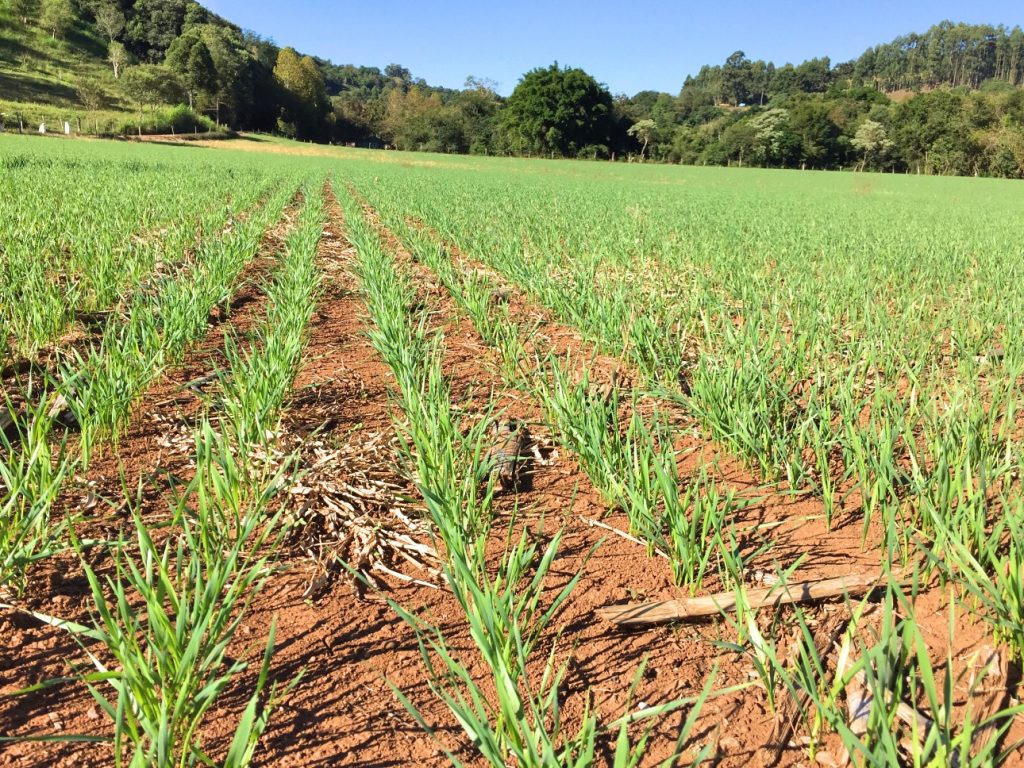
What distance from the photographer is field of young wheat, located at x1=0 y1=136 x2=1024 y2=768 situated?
3.95 feet

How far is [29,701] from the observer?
1.30m

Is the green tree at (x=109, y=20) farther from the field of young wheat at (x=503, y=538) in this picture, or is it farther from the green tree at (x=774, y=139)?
the field of young wheat at (x=503, y=538)

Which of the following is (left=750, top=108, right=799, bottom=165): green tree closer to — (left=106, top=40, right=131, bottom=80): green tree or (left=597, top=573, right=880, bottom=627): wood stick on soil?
(left=106, top=40, right=131, bottom=80): green tree

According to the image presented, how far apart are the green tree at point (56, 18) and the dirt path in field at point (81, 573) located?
3148 inches

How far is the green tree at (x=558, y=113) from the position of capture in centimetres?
5578

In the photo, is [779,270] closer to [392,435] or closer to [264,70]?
[392,435]

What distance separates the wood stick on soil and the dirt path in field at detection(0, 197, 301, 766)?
42.4 inches

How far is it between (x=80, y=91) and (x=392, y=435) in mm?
56069

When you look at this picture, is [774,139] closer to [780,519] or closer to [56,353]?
[780,519]

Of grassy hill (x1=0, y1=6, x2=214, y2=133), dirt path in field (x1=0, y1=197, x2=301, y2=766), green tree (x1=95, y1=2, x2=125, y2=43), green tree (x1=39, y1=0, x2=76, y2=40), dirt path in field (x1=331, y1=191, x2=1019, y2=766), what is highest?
green tree (x1=95, y1=2, x2=125, y2=43)

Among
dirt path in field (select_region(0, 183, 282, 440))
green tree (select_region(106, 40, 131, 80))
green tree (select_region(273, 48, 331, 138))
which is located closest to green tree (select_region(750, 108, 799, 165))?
green tree (select_region(273, 48, 331, 138))

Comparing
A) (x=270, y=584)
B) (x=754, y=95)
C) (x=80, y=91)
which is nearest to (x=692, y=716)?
(x=270, y=584)

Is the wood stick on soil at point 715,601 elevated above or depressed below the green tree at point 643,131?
below

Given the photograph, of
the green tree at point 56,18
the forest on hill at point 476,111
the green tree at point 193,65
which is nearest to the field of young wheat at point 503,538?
the forest on hill at point 476,111
